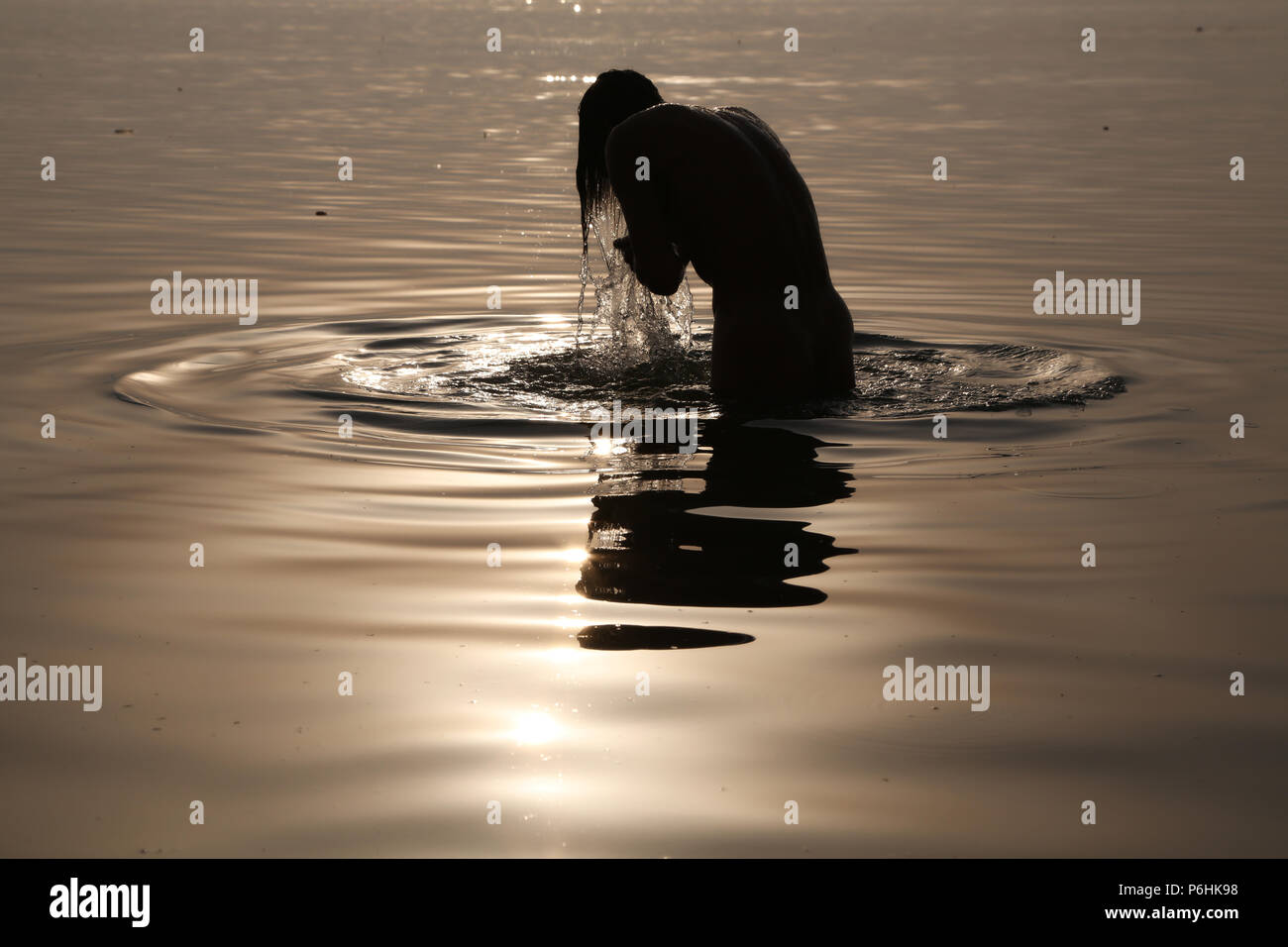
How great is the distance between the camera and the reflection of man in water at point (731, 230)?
645 centimetres

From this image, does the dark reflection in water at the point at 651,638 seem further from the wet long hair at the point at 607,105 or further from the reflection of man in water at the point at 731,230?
the wet long hair at the point at 607,105

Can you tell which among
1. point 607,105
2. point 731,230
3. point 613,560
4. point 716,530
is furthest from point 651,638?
point 607,105

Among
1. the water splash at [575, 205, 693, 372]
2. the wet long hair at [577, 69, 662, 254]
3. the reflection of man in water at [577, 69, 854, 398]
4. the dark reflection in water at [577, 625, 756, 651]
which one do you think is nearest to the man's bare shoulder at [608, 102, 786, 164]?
the reflection of man in water at [577, 69, 854, 398]

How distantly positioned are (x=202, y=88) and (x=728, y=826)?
26.6 m

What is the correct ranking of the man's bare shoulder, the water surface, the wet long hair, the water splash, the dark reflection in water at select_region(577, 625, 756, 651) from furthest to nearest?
the water splash → the wet long hair → the man's bare shoulder → the dark reflection in water at select_region(577, 625, 756, 651) → the water surface

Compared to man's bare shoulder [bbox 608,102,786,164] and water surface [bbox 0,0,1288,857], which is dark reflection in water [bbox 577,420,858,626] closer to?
water surface [bbox 0,0,1288,857]

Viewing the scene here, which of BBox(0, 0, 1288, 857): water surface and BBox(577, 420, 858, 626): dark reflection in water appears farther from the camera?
Result: BBox(577, 420, 858, 626): dark reflection in water

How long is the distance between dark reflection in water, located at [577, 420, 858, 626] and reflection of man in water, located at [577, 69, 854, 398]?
0.46 m

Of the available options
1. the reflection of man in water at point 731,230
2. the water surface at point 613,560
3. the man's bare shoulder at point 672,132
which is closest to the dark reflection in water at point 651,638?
the water surface at point 613,560

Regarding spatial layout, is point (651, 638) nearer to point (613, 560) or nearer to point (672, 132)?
point (613, 560)

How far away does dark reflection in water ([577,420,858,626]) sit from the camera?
465 cm

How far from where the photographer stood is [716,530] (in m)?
5.19

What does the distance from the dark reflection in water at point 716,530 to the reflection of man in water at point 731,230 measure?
46 cm

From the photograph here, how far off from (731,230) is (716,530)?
188 centimetres
